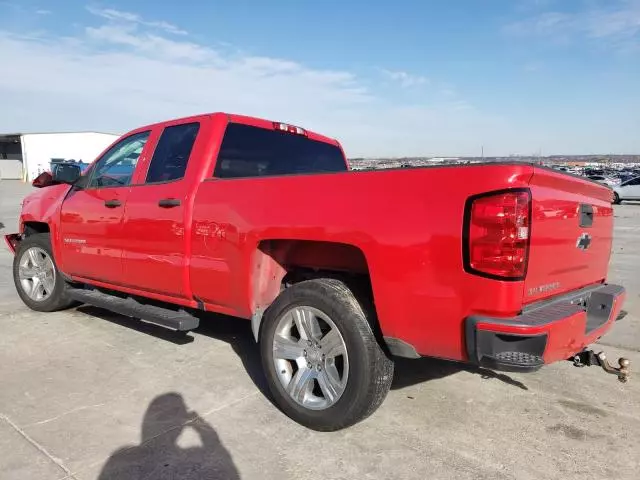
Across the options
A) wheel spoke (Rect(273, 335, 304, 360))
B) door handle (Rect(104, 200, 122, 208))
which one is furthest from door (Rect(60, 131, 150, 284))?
wheel spoke (Rect(273, 335, 304, 360))

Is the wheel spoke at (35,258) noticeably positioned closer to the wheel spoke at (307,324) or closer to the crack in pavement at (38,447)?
the crack in pavement at (38,447)

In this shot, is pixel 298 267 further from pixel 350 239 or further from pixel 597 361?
pixel 597 361

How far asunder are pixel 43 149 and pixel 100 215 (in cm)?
4798

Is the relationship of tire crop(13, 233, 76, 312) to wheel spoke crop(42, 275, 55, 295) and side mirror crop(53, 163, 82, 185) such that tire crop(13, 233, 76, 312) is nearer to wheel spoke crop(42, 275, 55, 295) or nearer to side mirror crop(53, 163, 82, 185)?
wheel spoke crop(42, 275, 55, 295)

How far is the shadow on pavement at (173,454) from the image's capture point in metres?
2.71

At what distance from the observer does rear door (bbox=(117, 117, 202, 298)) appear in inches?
153

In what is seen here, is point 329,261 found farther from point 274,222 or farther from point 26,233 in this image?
point 26,233

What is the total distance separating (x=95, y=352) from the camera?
450cm

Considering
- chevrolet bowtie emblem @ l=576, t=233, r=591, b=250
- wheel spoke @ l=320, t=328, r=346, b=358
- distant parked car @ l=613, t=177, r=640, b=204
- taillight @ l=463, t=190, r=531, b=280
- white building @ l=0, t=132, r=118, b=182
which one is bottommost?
distant parked car @ l=613, t=177, r=640, b=204

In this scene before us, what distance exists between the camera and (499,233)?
2.41 metres

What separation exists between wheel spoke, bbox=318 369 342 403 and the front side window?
8.35 ft

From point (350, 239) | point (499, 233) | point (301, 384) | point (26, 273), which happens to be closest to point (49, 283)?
point (26, 273)

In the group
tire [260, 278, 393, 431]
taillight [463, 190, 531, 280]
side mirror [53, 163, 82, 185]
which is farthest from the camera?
side mirror [53, 163, 82, 185]

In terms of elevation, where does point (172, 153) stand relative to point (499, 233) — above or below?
above
